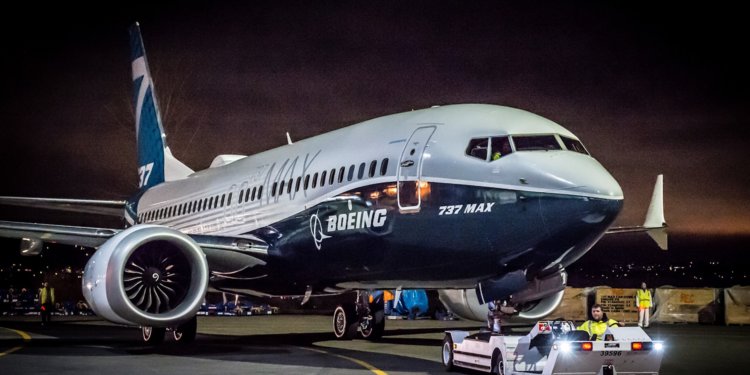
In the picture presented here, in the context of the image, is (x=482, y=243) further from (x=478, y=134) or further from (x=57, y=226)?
(x=57, y=226)

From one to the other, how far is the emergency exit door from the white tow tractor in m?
2.72

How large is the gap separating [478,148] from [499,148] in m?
0.36

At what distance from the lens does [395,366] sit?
1371 centimetres

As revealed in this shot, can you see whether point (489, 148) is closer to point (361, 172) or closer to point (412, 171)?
point (412, 171)

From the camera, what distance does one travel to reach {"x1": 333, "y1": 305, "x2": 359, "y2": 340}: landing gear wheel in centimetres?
2055

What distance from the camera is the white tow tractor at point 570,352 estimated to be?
402 inches

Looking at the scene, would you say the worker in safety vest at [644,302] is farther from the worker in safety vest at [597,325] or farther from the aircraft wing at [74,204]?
the worker in safety vest at [597,325]

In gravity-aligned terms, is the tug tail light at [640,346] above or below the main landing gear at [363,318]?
below

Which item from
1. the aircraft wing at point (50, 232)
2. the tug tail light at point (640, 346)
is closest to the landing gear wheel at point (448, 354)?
the tug tail light at point (640, 346)

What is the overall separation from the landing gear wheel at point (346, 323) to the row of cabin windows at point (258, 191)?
3.61 meters

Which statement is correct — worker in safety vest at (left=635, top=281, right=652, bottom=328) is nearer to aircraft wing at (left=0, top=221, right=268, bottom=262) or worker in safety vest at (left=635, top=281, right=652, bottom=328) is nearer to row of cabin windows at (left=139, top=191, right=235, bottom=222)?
row of cabin windows at (left=139, top=191, right=235, bottom=222)

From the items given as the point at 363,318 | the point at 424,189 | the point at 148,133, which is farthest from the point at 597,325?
the point at 148,133

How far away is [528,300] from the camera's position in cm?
1335

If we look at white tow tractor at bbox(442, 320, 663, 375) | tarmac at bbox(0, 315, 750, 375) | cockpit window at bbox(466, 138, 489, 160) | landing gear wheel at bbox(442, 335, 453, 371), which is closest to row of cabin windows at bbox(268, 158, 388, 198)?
cockpit window at bbox(466, 138, 489, 160)
